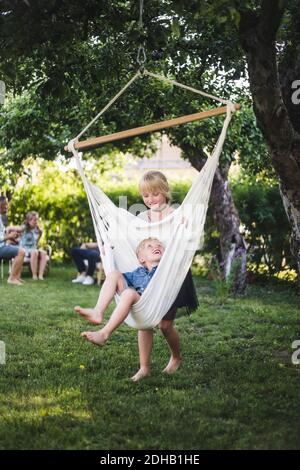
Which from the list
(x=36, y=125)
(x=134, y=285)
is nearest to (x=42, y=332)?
(x=134, y=285)

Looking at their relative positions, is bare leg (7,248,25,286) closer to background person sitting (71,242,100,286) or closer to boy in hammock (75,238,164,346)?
background person sitting (71,242,100,286)

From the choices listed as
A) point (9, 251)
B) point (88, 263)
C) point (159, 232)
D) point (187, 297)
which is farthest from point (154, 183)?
point (9, 251)

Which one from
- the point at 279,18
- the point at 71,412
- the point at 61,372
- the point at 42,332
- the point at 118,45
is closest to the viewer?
the point at 71,412

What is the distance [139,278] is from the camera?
10.9 feet

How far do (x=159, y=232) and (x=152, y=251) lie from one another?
0.36ft

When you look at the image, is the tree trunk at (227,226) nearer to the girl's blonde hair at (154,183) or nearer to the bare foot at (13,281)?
the bare foot at (13,281)

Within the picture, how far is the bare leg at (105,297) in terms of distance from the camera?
3.09m

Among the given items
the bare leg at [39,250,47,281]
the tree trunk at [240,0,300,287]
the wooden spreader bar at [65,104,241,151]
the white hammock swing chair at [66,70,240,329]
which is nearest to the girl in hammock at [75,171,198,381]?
the white hammock swing chair at [66,70,240,329]

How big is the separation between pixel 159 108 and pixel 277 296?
2517mm

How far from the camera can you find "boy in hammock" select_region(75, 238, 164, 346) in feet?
10.0

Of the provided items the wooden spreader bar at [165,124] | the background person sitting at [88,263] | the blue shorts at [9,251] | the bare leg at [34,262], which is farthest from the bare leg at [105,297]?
the bare leg at [34,262]

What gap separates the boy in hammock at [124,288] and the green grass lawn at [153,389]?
31 cm

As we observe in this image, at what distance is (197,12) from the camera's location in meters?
2.91
